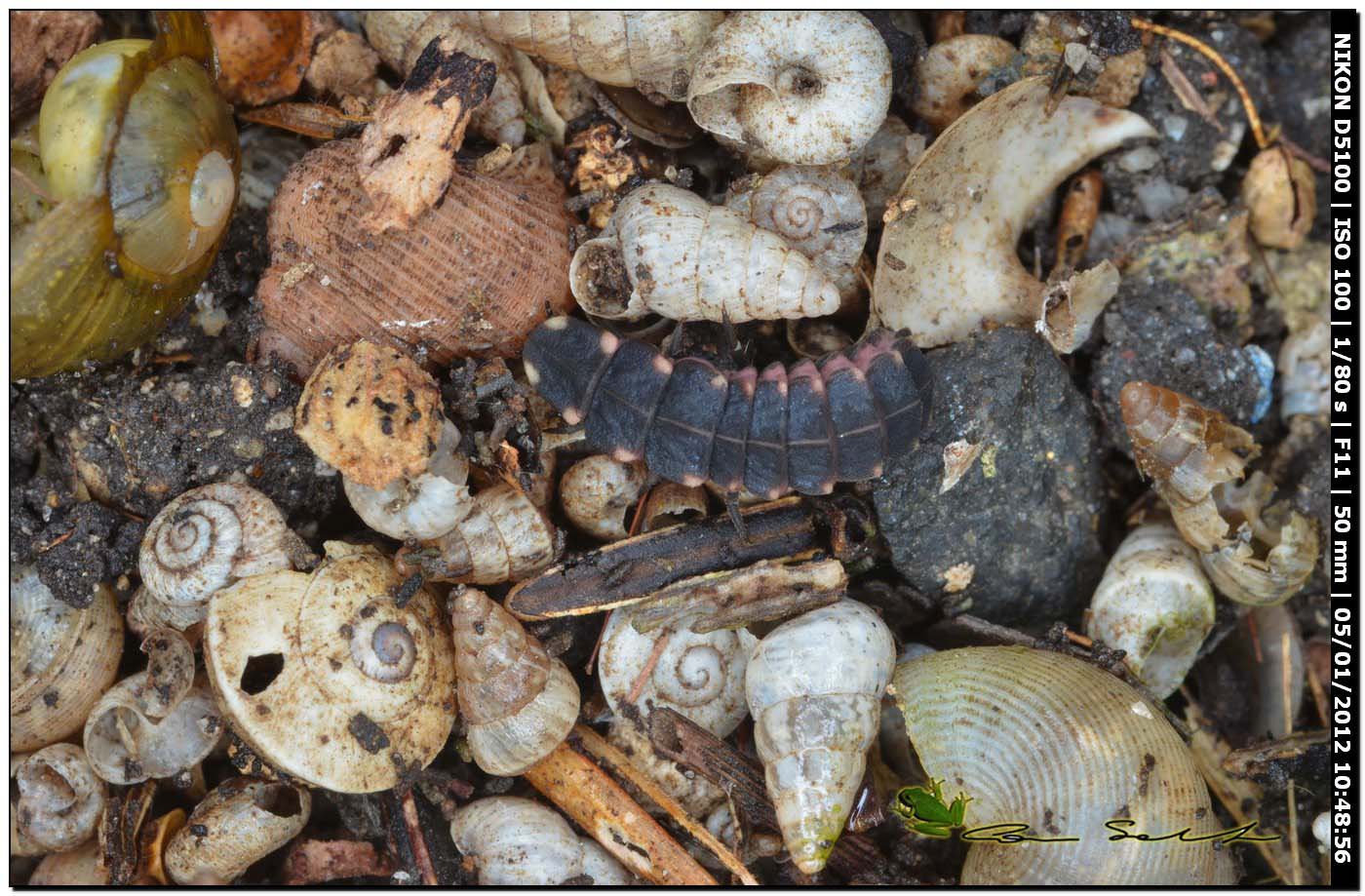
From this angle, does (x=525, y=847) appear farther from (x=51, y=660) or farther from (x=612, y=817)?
(x=51, y=660)

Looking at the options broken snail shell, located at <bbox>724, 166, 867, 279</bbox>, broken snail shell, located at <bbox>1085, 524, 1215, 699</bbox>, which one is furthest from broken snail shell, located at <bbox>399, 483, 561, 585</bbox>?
broken snail shell, located at <bbox>1085, 524, 1215, 699</bbox>

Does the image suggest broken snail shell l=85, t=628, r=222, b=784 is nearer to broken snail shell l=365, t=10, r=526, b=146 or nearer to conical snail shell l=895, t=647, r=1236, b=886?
broken snail shell l=365, t=10, r=526, b=146

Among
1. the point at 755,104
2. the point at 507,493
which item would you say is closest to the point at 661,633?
the point at 507,493

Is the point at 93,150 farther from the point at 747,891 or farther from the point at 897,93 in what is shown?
the point at 747,891

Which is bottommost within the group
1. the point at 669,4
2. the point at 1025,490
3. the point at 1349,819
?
the point at 1349,819

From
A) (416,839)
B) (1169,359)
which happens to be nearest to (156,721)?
(416,839)

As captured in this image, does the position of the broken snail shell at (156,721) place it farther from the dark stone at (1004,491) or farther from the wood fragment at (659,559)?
the dark stone at (1004,491)

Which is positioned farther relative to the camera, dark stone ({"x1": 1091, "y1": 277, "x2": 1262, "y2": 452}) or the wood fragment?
dark stone ({"x1": 1091, "y1": 277, "x2": 1262, "y2": 452})
